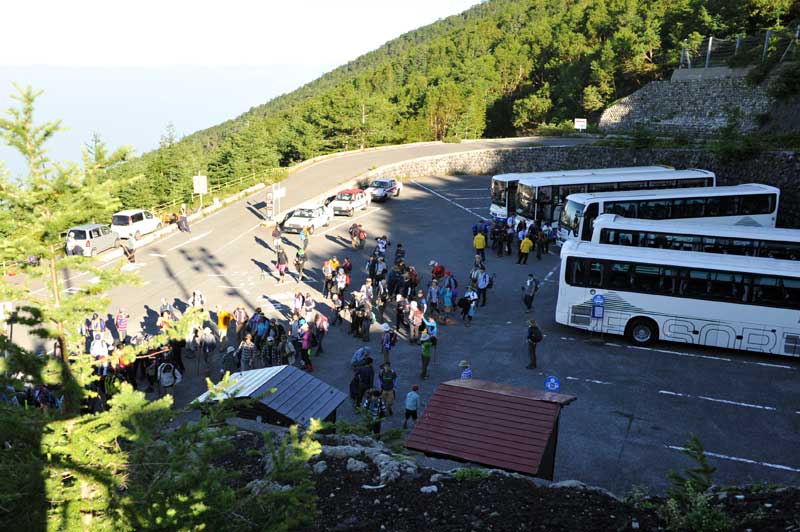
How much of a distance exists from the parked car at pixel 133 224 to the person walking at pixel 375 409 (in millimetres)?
20010

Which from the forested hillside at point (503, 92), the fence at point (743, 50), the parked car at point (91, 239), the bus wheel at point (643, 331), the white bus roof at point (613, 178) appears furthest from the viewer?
the forested hillside at point (503, 92)

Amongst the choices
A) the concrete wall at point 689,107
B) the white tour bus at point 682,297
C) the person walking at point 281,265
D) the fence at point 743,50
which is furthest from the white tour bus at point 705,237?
the fence at point 743,50

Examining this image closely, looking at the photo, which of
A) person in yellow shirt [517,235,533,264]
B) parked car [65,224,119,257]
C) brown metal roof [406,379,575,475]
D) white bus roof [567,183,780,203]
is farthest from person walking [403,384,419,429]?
parked car [65,224,119,257]

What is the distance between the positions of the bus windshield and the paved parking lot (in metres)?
1.46

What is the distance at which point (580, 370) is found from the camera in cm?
1659

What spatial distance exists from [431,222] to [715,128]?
2161 cm

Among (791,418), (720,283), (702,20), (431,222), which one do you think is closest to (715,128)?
(702,20)

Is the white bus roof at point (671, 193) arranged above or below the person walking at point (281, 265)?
above

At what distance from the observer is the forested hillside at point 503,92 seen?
173 ft

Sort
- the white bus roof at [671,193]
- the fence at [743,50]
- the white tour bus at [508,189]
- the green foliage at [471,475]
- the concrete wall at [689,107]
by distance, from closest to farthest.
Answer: the green foliage at [471,475]
the white bus roof at [671,193]
the white tour bus at [508,189]
the fence at [743,50]
the concrete wall at [689,107]

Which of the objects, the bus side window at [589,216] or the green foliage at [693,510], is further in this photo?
the bus side window at [589,216]

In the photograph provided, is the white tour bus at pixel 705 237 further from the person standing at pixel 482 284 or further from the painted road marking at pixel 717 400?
the painted road marking at pixel 717 400

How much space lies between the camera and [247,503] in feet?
21.0

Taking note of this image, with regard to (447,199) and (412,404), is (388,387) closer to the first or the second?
(412,404)
